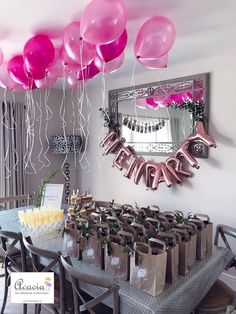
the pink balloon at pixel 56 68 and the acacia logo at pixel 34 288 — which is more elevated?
the pink balloon at pixel 56 68

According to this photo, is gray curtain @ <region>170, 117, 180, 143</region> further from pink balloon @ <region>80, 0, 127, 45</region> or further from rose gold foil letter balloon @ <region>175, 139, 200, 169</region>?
pink balloon @ <region>80, 0, 127, 45</region>

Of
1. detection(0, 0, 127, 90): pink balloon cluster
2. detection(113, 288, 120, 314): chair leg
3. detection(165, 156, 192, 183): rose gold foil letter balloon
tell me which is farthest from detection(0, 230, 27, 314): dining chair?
detection(165, 156, 192, 183): rose gold foil letter balloon

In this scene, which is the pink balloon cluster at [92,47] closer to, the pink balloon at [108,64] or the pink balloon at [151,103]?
the pink balloon at [108,64]

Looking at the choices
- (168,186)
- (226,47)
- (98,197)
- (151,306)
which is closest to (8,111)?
(98,197)

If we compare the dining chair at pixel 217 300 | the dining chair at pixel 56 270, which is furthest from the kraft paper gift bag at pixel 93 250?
the dining chair at pixel 217 300

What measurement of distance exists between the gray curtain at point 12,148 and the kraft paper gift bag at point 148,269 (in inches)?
105

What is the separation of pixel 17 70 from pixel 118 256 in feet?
5.60

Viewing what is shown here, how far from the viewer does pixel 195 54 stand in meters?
2.36

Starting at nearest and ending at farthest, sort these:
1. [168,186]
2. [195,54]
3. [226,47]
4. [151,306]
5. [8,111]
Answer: [151,306] < [226,47] < [195,54] < [168,186] < [8,111]

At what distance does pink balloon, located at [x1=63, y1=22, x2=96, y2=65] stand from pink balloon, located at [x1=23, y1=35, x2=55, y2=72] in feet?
0.57

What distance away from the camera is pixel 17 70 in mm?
2172

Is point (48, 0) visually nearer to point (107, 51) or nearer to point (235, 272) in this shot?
point (107, 51)

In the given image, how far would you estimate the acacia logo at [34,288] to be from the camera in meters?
1.51

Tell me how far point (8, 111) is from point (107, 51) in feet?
7.24
